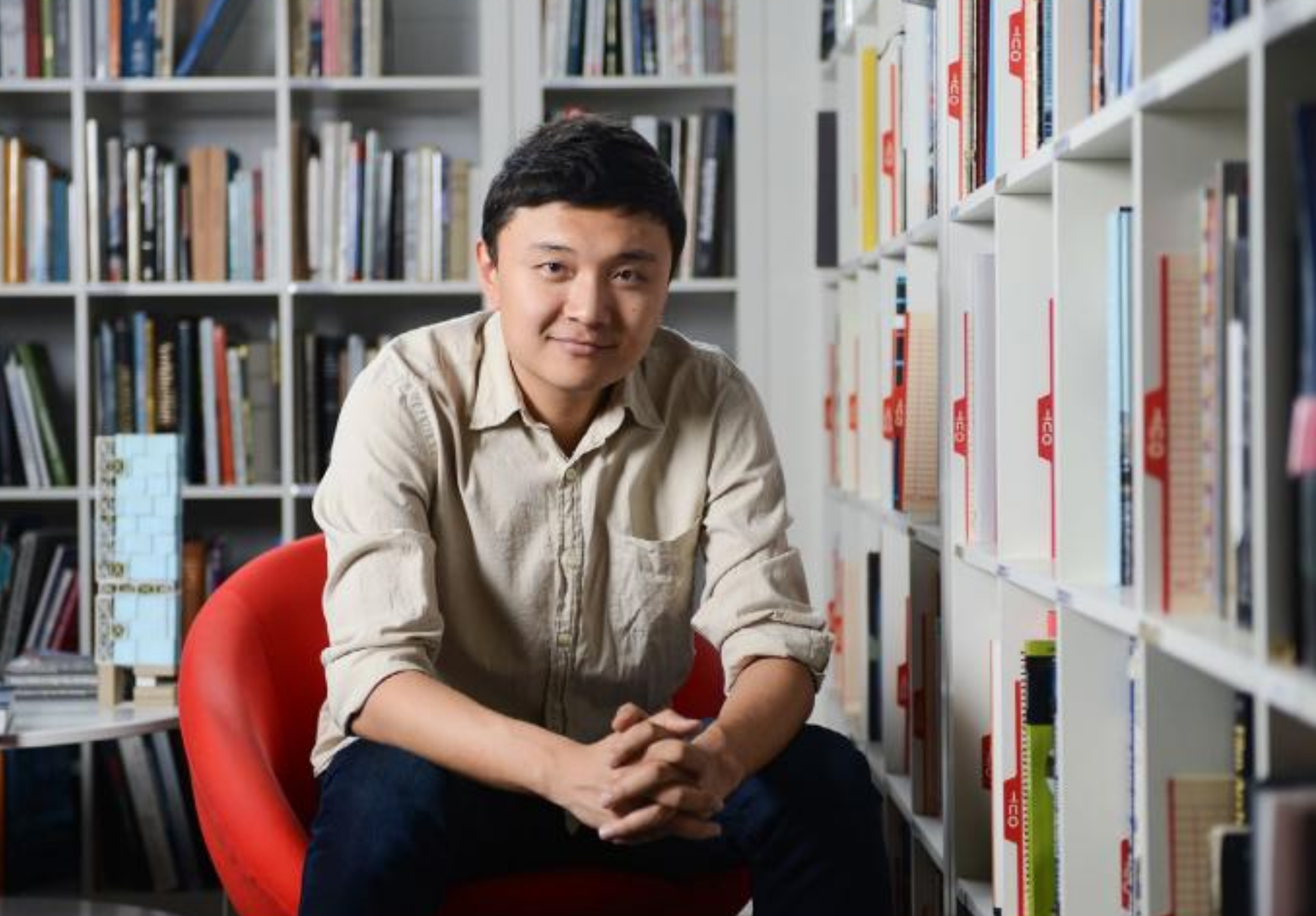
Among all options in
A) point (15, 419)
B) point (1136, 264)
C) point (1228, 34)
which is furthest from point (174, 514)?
point (1228, 34)

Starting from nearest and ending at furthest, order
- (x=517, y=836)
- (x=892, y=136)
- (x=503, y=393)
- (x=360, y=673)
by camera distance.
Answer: (x=360, y=673)
(x=517, y=836)
(x=503, y=393)
(x=892, y=136)

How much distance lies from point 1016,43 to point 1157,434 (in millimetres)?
703

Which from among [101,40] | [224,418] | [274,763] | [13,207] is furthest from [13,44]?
[274,763]

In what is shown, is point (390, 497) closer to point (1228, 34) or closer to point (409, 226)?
point (1228, 34)

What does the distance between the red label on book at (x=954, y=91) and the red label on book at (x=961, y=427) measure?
14.3 inches

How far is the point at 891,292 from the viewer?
2629mm

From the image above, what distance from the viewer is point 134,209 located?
11.3 ft

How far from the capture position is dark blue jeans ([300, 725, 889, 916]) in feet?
5.19

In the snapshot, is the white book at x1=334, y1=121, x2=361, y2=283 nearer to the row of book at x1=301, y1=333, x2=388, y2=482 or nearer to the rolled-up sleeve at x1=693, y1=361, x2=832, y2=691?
the row of book at x1=301, y1=333, x2=388, y2=482

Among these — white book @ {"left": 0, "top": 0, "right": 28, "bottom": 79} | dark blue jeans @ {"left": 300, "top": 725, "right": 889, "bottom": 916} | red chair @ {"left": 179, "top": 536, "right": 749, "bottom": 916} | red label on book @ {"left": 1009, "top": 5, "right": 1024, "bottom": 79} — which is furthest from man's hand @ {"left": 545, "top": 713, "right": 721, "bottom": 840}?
white book @ {"left": 0, "top": 0, "right": 28, "bottom": 79}

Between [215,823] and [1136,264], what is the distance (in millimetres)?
1112

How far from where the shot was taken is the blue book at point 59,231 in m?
3.46

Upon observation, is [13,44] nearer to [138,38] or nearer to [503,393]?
[138,38]

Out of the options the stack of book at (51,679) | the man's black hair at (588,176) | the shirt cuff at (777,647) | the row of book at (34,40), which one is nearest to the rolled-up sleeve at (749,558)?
the shirt cuff at (777,647)
